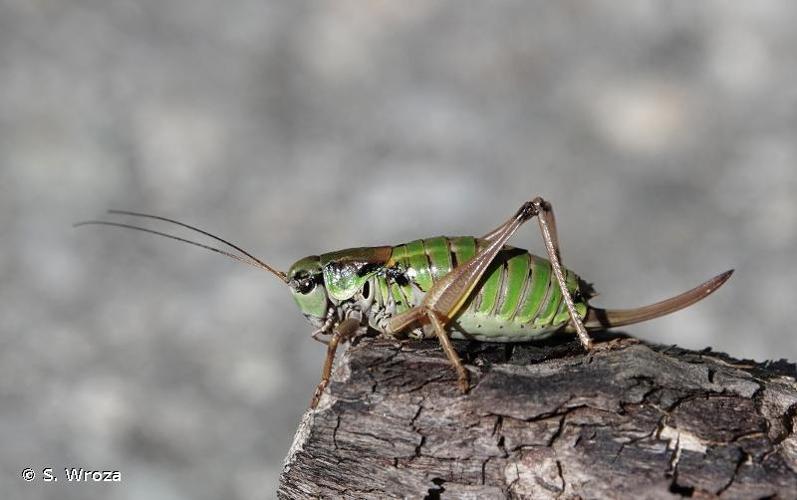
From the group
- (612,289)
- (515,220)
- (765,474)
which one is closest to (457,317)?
(515,220)

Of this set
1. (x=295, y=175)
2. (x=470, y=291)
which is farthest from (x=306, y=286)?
(x=295, y=175)

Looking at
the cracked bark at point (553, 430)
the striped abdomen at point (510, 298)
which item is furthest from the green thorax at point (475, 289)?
the cracked bark at point (553, 430)

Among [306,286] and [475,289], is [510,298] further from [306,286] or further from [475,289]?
[306,286]

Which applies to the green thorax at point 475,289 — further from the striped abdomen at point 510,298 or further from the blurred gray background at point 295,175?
the blurred gray background at point 295,175

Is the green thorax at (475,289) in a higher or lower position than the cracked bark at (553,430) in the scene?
higher

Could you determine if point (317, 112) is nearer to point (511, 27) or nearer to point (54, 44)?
point (511, 27)

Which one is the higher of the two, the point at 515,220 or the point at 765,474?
the point at 515,220
